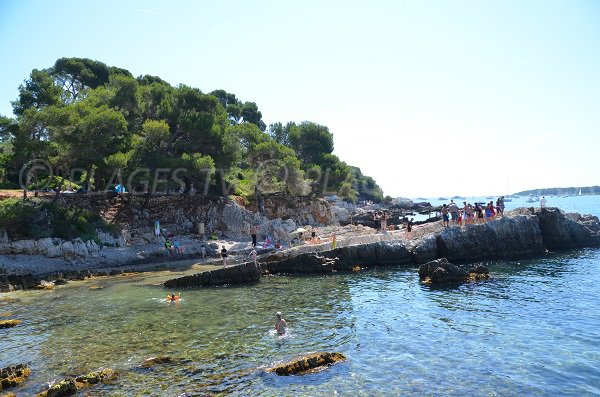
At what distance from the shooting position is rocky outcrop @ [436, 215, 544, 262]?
116 ft

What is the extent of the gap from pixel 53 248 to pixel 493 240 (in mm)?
35450

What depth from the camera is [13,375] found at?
13.3 m

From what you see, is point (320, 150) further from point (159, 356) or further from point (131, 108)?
point (159, 356)

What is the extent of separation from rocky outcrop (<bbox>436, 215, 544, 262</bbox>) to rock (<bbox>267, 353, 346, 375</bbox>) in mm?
23357

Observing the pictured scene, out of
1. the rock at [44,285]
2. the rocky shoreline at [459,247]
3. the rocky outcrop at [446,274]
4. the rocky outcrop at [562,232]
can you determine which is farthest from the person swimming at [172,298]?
the rocky outcrop at [562,232]

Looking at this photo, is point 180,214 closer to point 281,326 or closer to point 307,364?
point 281,326

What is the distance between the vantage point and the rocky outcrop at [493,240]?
3528 centimetres

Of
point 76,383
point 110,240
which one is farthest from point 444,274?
point 110,240

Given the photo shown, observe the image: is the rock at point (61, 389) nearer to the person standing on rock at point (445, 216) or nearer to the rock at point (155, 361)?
the rock at point (155, 361)

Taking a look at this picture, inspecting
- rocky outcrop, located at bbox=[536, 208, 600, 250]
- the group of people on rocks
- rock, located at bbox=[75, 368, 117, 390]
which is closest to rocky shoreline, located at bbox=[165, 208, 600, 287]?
rocky outcrop, located at bbox=[536, 208, 600, 250]

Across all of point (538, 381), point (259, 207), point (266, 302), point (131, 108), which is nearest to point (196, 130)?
point (131, 108)

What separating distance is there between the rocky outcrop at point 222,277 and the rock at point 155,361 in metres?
13.8

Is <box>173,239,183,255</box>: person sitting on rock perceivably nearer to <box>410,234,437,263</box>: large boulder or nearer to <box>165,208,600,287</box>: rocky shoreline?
<box>165,208,600,287</box>: rocky shoreline

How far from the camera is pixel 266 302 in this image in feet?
75.7
